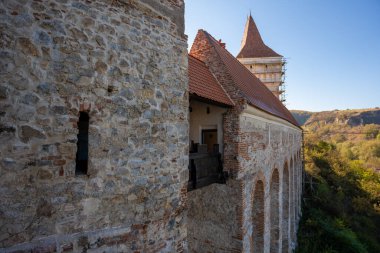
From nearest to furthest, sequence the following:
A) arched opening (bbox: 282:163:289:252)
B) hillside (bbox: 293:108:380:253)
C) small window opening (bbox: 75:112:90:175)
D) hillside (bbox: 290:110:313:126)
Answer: small window opening (bbox: 75:112:90:175)
arched opening (bbox: 282:163:289:252)
hillside (bbox: 293:108:380:253)
hillside (bbox: 290:110:313:126)

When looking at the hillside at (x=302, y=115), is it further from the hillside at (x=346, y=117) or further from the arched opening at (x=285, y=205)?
the arched opening at (x=285, y=205)

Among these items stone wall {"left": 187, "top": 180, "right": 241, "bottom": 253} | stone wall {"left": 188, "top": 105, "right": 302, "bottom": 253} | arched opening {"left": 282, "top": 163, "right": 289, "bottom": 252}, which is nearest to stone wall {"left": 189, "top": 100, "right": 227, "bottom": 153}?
stone wall {"left": 188, "top": 105, "right": 302, "bottom": 253}

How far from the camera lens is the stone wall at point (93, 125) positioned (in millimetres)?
2295

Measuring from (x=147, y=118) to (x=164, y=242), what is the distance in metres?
1.74

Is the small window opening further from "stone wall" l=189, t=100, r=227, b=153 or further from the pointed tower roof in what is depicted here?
the pointed tower roof

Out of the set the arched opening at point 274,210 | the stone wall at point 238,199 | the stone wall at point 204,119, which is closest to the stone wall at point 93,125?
the stone wall at point 238,199

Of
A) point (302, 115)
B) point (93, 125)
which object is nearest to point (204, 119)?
point (93, 125)

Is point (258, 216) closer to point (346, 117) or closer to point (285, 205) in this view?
point (285, 205)

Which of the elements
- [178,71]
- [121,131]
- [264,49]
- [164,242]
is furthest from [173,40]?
[264,49]

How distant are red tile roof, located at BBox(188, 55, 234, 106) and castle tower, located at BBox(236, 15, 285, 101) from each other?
16165mm

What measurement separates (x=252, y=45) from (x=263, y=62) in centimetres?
216

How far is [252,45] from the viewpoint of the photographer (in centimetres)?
2375

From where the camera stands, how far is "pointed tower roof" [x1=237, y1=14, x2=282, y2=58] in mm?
23016

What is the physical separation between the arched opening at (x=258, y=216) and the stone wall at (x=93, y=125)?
5.69 metres
